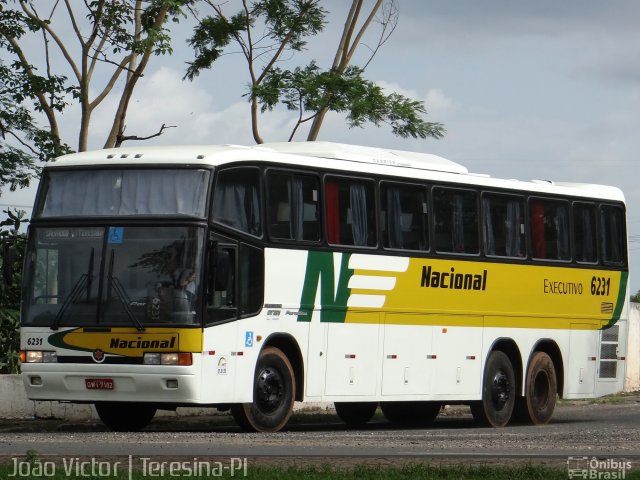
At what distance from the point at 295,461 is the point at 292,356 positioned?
622 cm

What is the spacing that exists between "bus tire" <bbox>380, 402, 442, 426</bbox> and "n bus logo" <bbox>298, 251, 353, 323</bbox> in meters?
4.21

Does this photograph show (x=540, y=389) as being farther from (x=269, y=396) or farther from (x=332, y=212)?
(x=269, y=396)

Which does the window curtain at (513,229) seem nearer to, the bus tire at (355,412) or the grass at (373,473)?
the bus tire at (355,412)

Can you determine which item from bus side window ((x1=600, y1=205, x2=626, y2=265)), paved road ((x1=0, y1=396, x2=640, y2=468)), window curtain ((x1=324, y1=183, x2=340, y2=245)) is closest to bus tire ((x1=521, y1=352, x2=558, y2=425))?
paved road ((x1=0, y1=396, x2=640, y2=468))

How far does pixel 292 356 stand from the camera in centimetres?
2056

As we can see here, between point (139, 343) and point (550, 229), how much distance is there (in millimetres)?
8804

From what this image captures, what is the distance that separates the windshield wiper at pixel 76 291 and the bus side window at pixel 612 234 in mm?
10510

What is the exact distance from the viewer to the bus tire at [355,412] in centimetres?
2427

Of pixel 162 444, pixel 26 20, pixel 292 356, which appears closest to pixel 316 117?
pixel 26 20

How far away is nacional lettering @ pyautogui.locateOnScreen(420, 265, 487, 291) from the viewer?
2261 centimetres

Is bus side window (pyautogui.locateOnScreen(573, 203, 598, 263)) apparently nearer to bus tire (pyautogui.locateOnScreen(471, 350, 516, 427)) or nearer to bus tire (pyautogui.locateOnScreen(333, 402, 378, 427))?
bus tire (pyautogui.locateOnScreen(471, 350, 516, 427))

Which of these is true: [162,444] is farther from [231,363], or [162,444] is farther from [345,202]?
[345,202]

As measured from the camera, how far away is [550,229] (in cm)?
2522

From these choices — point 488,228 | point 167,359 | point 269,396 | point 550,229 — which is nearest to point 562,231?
point 550,229
